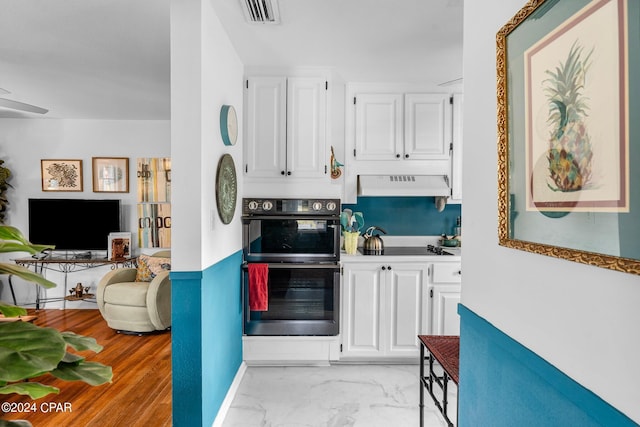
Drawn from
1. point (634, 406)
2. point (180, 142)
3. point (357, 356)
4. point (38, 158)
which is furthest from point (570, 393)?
point (38, 158)

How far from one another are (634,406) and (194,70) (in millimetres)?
1966

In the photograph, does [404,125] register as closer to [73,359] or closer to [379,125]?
[379,125]

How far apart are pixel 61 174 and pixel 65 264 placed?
1140 mm

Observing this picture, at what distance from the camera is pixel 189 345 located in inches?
75.5

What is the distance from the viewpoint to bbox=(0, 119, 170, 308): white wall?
4754 mm

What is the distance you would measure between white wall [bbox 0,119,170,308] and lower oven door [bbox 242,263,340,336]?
9.05 ft

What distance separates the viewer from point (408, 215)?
3.61 meters

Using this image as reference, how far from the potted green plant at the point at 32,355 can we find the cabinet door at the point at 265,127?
7.71 feet

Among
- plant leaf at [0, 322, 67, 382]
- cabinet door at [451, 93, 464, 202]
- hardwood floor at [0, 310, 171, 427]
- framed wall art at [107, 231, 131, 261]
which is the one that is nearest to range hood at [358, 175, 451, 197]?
cabinet door at [451, 93, 464, 202]

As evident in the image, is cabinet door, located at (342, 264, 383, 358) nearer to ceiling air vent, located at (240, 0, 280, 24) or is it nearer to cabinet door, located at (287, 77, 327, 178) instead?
cabinet door, located at (287, 77, 327, 178)

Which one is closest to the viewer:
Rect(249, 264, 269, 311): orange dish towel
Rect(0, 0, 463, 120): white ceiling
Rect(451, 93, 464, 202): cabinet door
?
Rect(0, 0, 463, 120): white ceiling

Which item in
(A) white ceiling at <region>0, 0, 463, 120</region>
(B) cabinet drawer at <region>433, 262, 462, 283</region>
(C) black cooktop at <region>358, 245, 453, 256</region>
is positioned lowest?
(B) cabinet drawer at <region>433, 262, 462, 283</region>

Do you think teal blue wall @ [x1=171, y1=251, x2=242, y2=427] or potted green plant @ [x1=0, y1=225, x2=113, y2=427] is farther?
teal blue wall @ [x1=171, y1=251, x2=242, y2=427]

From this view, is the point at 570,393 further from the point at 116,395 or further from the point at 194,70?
the point at 116,395
